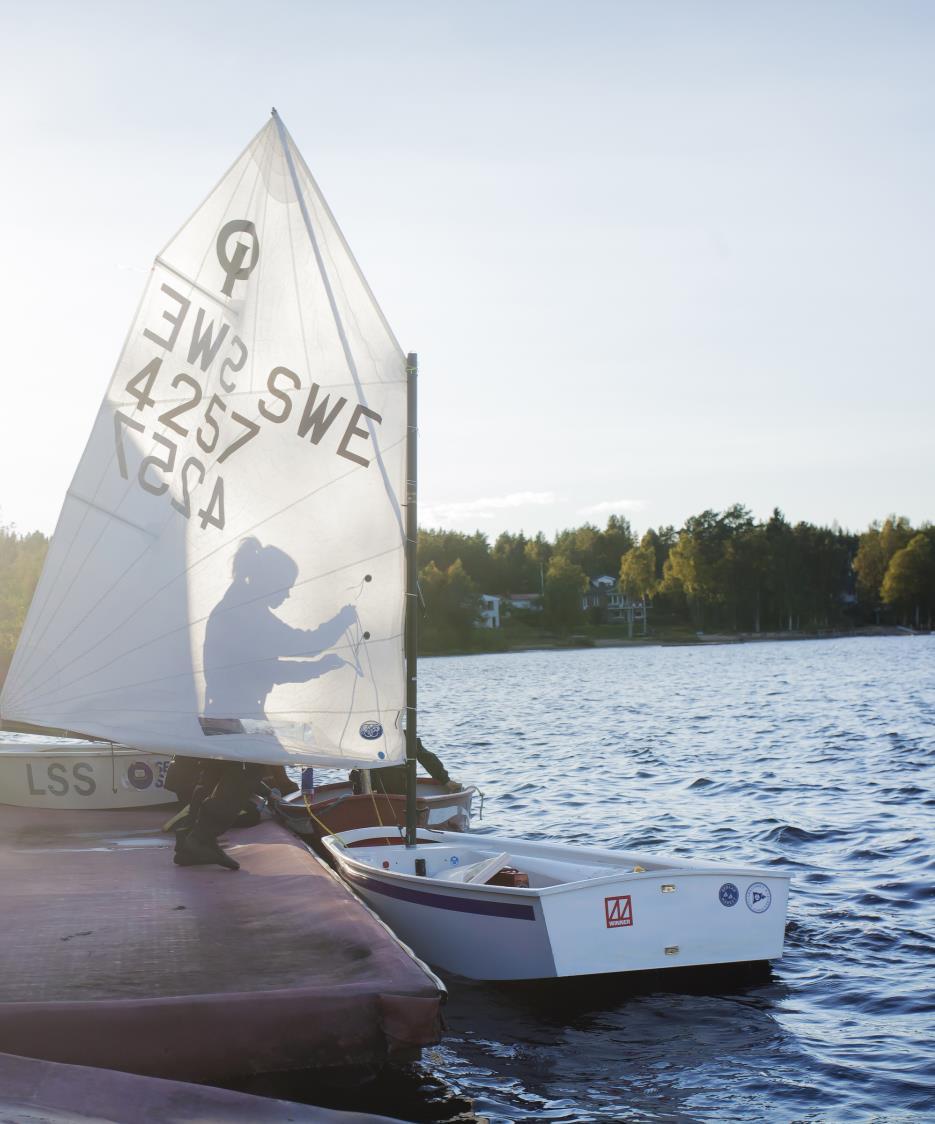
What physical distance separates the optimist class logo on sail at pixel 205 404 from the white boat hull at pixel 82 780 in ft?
17.5

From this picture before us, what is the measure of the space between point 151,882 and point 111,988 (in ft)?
9.79

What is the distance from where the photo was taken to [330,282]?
989 centimetres

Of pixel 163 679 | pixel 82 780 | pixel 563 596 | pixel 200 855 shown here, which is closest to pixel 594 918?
pixel 200 855

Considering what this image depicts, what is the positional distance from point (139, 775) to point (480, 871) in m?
6.26

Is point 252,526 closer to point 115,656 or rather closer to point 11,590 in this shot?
point 115,656

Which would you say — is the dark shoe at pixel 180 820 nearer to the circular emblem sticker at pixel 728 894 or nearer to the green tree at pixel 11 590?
the circular emblem sticker at pixel 728 894

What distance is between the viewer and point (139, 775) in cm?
1426

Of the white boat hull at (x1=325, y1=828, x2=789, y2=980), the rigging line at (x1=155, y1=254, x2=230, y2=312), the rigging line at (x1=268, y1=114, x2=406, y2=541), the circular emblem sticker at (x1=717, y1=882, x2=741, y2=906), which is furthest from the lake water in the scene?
the rigging line at (x1=155, y1=254, x2=230, y2=312)

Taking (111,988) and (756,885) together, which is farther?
(756,885)

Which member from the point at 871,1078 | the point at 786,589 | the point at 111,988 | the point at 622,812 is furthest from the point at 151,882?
the point at 786,589

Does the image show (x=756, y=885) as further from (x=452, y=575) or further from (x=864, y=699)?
(x=452, y=575)

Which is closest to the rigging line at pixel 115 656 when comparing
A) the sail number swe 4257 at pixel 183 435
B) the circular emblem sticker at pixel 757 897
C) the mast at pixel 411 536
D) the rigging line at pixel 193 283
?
the sail number swe 4257 at pixel 183 435

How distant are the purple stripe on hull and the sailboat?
0.08 m

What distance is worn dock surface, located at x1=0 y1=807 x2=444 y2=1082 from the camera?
6137 mm
